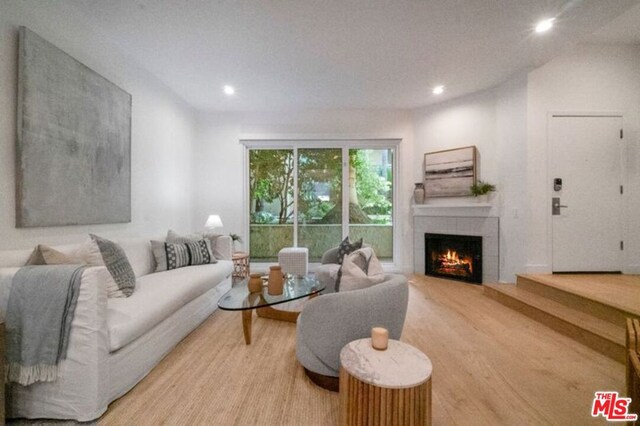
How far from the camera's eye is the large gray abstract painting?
1884 millimetres

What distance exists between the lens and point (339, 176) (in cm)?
479

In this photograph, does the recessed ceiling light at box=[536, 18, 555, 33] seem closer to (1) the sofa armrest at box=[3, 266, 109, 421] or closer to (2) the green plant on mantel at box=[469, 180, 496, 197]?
(2) the green plant on mantel at box=[469, 180, 496, 197]

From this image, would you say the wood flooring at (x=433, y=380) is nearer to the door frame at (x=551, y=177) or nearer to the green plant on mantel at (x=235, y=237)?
the door frame at (x=551, y=177)

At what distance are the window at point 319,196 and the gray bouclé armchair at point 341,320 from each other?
3.19 metres

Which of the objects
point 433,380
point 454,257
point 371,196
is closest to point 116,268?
point 433,380

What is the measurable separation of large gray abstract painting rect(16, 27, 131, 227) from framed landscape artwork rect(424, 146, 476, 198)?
439 centimetres

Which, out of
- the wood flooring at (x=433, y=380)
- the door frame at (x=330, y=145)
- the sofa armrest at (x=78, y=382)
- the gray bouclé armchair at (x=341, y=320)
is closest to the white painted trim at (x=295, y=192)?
the door frame at (x=330, y=145)

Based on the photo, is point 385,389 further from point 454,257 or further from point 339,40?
point 454,257

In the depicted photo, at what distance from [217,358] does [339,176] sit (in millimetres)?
3514

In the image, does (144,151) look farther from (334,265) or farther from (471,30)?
(471,30)

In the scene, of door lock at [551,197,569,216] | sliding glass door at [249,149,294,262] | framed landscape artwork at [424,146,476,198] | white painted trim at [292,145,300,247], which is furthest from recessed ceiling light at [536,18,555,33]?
sliding glass door at [249,149,294,262]

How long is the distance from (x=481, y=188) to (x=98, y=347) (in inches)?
178

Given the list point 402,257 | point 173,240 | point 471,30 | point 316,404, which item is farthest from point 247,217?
point 471,30

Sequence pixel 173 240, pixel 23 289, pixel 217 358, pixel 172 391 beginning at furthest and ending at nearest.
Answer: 1. pixel 173 240
2. pixel 217 358
3. pixel 172 391
4. pixel 23 289
